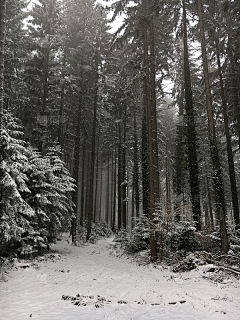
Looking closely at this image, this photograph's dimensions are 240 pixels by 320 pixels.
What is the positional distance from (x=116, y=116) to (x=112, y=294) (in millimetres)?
20868

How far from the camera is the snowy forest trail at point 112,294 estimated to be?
5.84 metres

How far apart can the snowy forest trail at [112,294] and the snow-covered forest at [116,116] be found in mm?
621

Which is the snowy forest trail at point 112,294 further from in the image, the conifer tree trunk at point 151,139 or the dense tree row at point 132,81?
the conifer tree trunk at point 151,139

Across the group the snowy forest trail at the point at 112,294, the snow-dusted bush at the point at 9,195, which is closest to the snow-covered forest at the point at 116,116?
the snow-dusted bush at the point at 9,195

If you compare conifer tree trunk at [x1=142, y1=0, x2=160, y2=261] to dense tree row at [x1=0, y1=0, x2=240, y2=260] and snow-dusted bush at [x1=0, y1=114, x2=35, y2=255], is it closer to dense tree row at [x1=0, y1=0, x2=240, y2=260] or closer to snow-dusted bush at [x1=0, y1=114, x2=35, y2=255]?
dense tree row at [x1=0, y1=0, x2=240, y2=260]

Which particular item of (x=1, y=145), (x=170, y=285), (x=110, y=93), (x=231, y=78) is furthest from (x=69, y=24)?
(x=170, y=285)

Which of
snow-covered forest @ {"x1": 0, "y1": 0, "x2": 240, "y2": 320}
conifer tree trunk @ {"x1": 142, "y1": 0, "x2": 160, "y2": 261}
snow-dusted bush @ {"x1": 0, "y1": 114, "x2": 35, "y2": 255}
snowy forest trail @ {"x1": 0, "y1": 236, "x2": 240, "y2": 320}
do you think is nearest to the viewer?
snowy forest trail @ {"x1": 0, "y1": 236, "x2": 240, "y2": 320}

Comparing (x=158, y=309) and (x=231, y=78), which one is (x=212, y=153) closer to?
(x=158, y=309)

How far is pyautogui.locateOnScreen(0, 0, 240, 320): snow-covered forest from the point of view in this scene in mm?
11086

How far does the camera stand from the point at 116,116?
1042 inches

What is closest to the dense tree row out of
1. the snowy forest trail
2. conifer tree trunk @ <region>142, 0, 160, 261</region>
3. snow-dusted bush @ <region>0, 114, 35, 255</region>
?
conifer tree trunk @ <region>142, 0, 160, 261</region>

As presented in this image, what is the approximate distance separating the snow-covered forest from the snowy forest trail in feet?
2.04

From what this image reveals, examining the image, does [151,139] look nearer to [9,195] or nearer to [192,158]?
[192,158]

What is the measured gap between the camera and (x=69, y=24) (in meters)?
21.2
